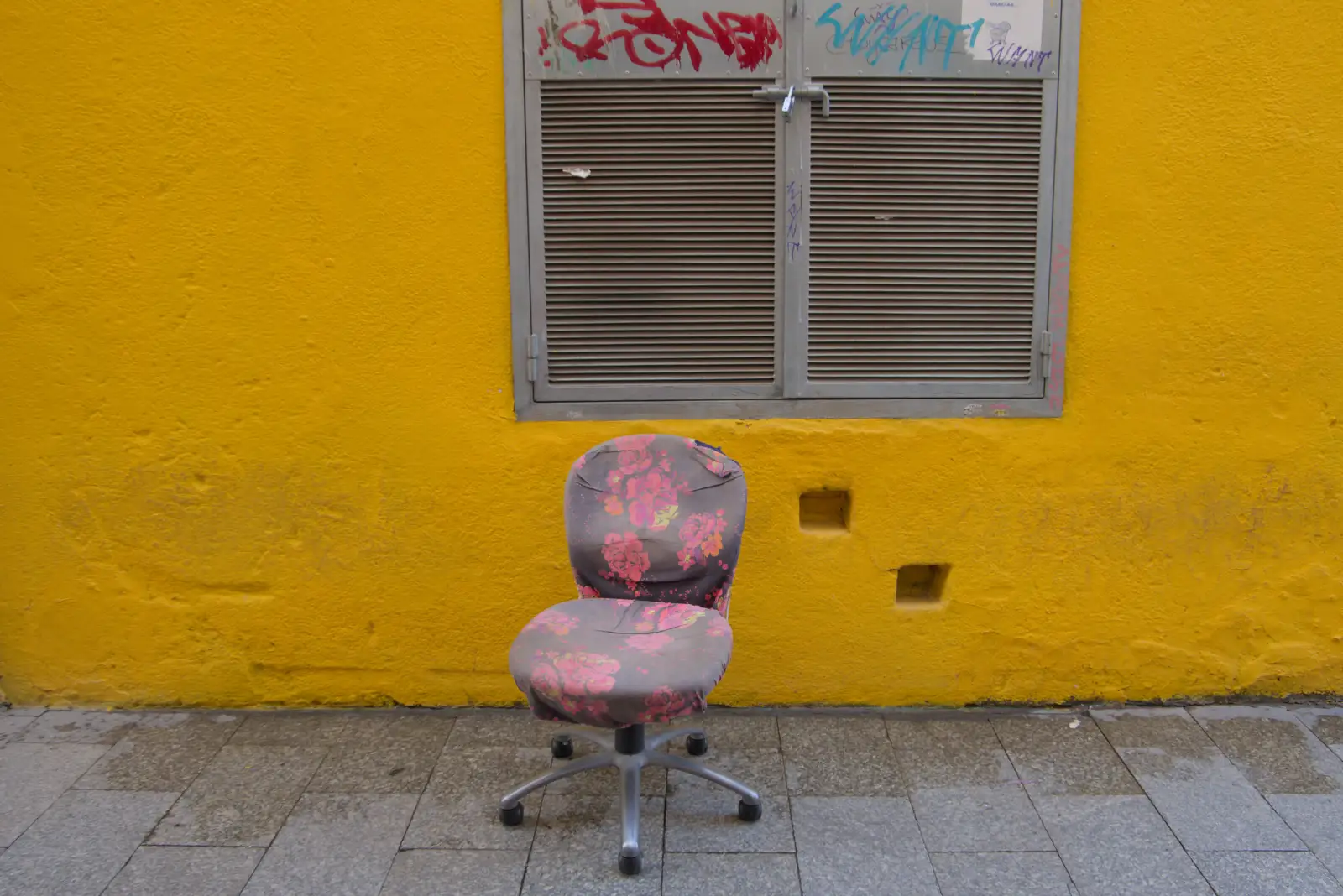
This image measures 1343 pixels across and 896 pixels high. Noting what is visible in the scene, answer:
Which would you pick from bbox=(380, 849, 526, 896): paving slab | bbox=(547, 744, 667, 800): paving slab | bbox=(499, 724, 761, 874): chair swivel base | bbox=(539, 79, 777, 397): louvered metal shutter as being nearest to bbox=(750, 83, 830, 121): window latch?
bbox=(539, 79, 777, 397): louvered metal shutter

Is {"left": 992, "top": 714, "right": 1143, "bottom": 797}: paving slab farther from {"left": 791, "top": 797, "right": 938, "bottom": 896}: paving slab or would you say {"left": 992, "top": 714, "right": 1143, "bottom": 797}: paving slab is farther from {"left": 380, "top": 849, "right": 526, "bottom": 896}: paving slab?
{"left": 380, "top": 849, "right": 526, "bottom": 896}: paving slab

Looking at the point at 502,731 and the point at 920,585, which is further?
the point at 920,585

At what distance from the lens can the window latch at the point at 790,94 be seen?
12.6ft

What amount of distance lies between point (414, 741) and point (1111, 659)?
8.63ft

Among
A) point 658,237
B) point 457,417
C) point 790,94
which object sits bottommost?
point 457,417

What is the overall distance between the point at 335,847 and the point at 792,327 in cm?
230

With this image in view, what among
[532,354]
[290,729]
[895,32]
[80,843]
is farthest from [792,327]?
[80,843]

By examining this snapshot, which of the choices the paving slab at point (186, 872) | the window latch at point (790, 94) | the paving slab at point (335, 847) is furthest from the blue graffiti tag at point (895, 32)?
the paving slab at point (186, 872)

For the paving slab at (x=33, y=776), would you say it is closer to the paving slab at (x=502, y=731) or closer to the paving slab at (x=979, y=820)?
the paving slab at (x=502, y=731)

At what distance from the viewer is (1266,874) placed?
3121 mm

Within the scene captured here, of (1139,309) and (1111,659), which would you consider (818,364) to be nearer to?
(1139,309)

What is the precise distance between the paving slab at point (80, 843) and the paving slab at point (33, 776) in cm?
6

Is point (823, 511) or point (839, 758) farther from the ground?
point (823, 511)

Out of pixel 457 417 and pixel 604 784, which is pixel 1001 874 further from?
pixel 457 417
